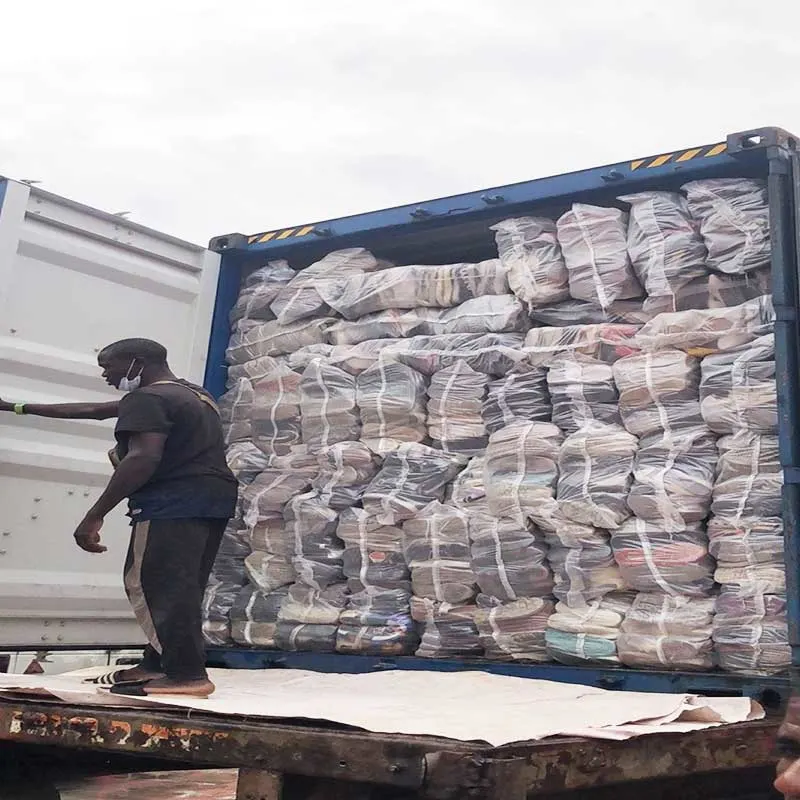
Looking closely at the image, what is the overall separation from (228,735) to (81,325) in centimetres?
270

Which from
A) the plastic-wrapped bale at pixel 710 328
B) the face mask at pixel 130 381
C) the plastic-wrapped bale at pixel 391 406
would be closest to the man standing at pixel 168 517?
the face mask at pixel 130 381

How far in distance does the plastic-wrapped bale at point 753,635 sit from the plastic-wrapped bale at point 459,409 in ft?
4.20

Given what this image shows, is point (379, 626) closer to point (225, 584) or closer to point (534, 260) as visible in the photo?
point (225, 584)

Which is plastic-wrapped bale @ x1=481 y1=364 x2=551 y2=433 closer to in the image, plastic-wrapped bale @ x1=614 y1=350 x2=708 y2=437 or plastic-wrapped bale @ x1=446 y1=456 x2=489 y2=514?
plastic-wrapped bale @ x1=446 y1=456 x2=489 y2=514

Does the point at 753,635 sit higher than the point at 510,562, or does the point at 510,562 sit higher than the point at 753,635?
the point at 510,562

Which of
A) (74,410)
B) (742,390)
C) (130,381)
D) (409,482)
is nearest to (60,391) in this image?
(74,410)

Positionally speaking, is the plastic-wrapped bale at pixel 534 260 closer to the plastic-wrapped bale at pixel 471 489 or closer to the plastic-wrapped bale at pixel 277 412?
the plastic-wrapped bale at pixel 471 489

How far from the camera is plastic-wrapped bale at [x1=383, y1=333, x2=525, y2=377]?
4.62 meters

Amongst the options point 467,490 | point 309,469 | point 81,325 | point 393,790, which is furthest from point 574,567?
point 81,325

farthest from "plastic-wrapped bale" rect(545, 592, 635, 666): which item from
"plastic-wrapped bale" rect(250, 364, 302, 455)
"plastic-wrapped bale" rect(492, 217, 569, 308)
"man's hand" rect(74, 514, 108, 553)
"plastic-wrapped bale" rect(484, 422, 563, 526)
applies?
"man's hand" rect(74, 514, 108, 553)

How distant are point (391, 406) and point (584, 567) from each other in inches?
44.5

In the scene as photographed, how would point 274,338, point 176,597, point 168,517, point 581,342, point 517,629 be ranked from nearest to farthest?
point 176,597 < point 168,517 < point 517,629 < point 581,342 < point 274,338

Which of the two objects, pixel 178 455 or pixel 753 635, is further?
pixel 178 455

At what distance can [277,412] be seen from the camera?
519 cm
